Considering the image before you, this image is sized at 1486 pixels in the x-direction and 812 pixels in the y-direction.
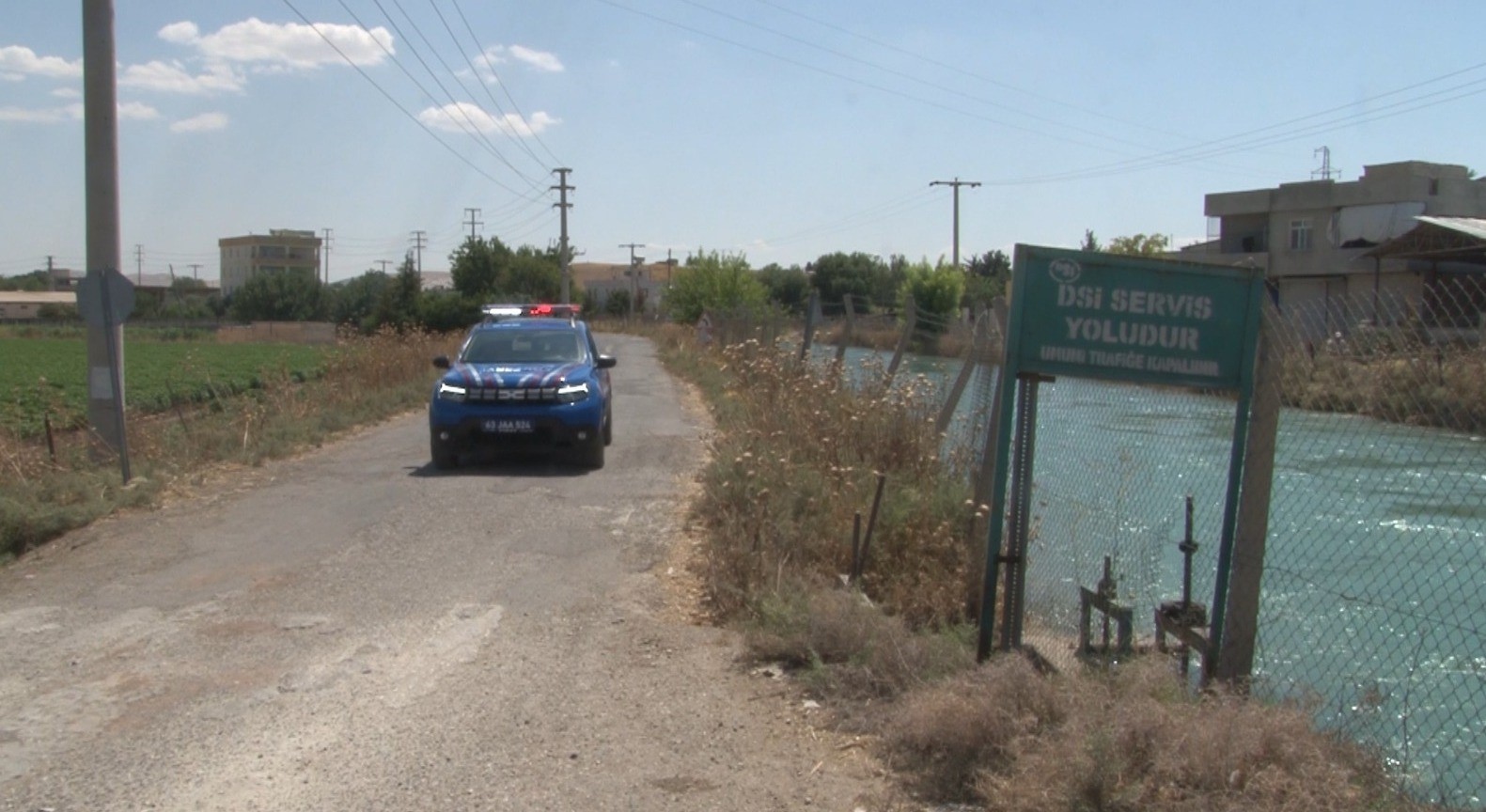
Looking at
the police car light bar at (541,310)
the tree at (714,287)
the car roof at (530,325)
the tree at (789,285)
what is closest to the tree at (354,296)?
the tree at (789,285)

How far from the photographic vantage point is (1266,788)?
3.97 metres

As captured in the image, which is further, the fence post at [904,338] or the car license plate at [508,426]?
the car license plate at [508,426]

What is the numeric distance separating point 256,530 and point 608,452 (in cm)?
523

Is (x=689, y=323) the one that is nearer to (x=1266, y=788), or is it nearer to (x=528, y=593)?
(x=528, y=593)

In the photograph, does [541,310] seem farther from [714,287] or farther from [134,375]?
[714,287]

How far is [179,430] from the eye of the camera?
16094 millimetres

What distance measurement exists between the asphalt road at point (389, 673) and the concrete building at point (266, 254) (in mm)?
143928

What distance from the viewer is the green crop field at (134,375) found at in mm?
22781

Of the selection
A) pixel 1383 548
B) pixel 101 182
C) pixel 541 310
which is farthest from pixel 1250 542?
pixel 541 310

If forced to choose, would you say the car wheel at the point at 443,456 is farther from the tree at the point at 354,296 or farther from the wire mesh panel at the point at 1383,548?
the tree at the point at 354,296

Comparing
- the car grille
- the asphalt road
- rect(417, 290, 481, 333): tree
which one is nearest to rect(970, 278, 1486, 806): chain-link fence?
the asphalt road

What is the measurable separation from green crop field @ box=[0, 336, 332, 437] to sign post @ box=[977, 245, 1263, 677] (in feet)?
42.3

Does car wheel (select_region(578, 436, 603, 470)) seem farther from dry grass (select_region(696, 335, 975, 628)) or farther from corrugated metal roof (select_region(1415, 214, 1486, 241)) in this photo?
corrugated metal roof (select_region(1415, 214, 1486, 241))

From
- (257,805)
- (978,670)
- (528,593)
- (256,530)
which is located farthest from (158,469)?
(978,670)
